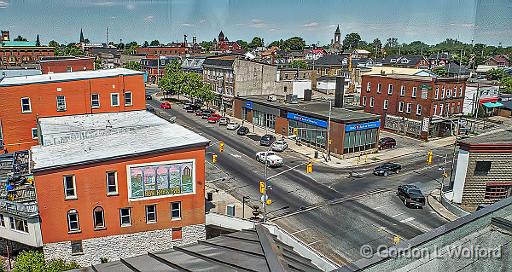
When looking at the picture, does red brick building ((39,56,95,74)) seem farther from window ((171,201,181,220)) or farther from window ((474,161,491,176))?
window ((474,161,491,176))

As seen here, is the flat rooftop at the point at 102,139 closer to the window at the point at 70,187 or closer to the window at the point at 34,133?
the window at the point at 70,187

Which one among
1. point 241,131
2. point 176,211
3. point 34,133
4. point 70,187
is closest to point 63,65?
point 34,133

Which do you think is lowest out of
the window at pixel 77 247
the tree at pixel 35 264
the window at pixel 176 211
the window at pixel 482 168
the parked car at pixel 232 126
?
the window at pixel 77 247

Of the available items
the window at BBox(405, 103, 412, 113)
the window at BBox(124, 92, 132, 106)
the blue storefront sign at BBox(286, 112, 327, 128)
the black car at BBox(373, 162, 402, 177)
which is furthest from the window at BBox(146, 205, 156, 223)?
the window at BBox(405, 103, 412, 113)

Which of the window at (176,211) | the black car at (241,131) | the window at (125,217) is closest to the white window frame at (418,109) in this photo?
the black car at (241,131)

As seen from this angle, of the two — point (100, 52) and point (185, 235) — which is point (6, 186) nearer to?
point (185, 235)

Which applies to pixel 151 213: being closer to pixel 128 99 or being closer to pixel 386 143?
pixel 128 99
